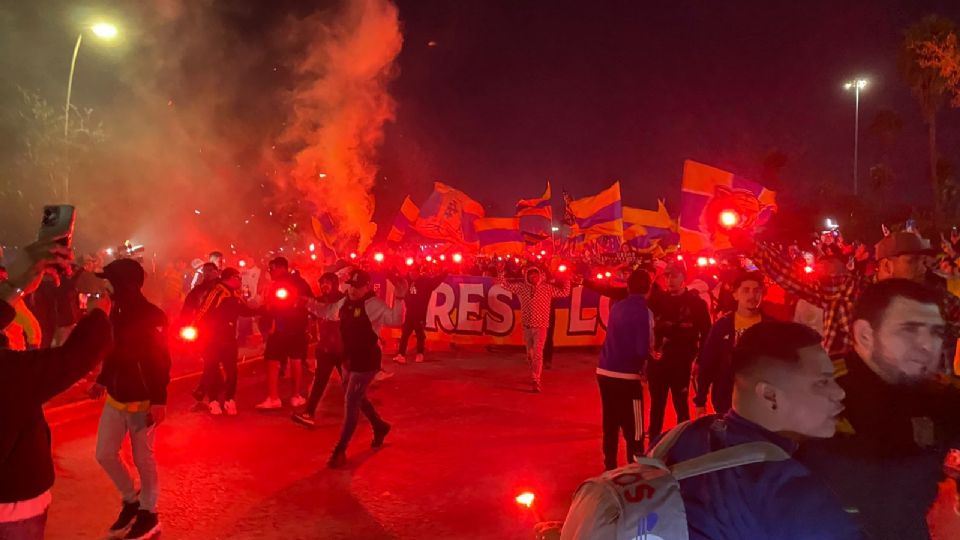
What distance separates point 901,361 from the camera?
214 centimetres

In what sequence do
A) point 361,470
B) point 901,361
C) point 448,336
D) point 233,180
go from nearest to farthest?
1. point 901,361
2. point 361,470
3. point 448,336
4. point 233,180

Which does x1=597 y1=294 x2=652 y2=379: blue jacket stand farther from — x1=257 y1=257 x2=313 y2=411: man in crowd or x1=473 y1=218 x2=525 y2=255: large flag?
x1=473 y1=218 x2=525 y2=255: large flag

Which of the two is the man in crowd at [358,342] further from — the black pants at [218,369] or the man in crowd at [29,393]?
the man in crowd at [29,393]

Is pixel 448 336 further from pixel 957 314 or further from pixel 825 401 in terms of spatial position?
pixel 825 401

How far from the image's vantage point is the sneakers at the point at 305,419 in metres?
8.34

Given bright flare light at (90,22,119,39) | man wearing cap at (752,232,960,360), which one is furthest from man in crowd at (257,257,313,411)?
bright flare light at (90,22,119,39)

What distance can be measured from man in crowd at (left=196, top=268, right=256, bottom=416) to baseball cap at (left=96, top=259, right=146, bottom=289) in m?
3.94

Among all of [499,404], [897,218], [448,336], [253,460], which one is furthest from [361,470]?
[897,218]

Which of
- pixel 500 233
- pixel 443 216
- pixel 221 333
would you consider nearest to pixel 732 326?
pixel 221 333

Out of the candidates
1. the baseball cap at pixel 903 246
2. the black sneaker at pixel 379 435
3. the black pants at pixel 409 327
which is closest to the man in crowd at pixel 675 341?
the baseball cap at pixel 903 246

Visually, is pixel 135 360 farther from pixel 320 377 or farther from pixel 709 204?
pixel 709 204

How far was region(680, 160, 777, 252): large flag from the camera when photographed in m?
8.27

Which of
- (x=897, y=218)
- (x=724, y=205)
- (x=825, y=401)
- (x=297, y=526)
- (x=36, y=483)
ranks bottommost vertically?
(x=297, y=526)

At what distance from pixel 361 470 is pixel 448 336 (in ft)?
32.2
